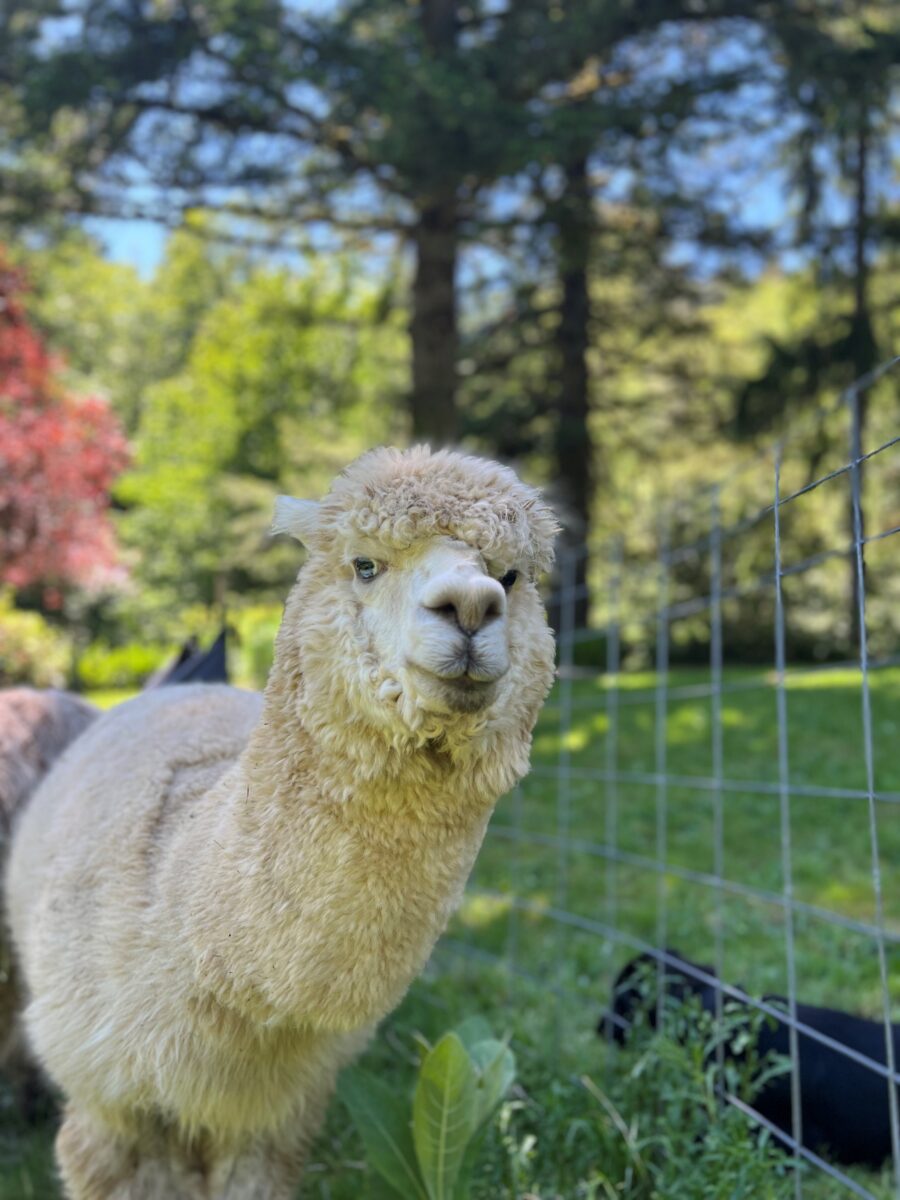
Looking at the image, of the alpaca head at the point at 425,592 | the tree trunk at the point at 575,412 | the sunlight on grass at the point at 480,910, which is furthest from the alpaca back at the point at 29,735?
the tree trunk at the point at 575,412

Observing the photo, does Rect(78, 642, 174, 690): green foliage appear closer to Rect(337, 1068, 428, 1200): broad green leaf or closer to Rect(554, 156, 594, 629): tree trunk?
Rect(554, 156, 594, 629): tree trunk

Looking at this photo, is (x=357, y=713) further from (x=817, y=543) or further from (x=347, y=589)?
(x=817, y=543)

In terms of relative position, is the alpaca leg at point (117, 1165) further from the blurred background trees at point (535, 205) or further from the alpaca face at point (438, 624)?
the blurred background trees at point (535, 205)

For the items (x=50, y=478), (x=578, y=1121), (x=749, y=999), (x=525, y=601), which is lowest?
(x=578, y=1121)

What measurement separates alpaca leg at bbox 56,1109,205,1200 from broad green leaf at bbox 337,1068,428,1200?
0.39m

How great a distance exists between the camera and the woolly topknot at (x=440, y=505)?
5.71ft

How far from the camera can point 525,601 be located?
1890 millimetres

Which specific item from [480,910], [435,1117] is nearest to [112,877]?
[435,1117]

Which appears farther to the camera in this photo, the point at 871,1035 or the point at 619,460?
the point at 619,460

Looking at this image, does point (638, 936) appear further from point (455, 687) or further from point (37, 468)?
point (37, 468)

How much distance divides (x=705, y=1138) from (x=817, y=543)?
41.8ft

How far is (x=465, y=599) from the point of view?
5.17 feet

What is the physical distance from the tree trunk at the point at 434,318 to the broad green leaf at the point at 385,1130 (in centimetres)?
653

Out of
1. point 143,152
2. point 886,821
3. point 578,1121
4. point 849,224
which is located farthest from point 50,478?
point 849,224
